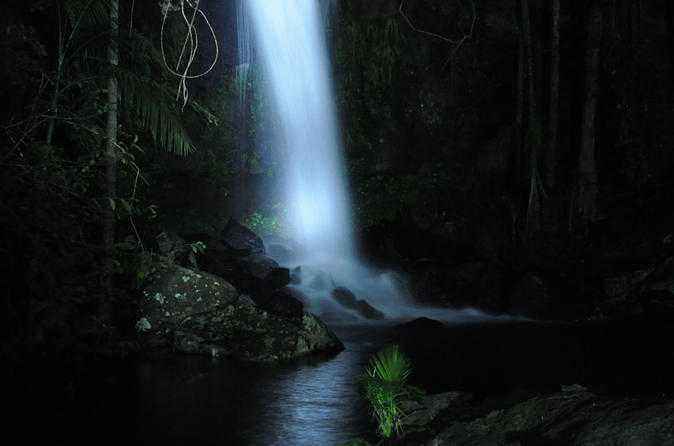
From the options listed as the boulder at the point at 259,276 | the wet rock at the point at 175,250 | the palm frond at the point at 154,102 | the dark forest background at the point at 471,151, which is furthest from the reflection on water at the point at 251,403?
the wet rock at the point at 175,250

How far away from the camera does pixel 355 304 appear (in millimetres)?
13438

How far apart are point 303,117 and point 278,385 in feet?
45.4

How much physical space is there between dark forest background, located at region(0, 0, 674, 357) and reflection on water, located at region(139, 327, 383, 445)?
2461mm

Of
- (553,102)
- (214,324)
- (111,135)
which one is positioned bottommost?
(214,324)

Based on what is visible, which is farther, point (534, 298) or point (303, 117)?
point (303, 117)

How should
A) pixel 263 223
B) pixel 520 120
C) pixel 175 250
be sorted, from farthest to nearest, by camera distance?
1. pixel 263 223
2. pixel 520 120
3. pixel 175 250

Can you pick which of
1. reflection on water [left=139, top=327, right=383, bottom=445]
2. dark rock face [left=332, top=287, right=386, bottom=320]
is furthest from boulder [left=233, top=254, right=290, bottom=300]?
reflection on water [left=139, top=327, right=383, bottom=445]

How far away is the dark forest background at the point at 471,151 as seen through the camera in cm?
1329

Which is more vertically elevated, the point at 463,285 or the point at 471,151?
the point at 471,151

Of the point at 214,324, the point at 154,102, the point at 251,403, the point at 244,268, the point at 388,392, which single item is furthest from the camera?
the point at 244,268

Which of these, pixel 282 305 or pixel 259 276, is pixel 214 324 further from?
pixel 259 276

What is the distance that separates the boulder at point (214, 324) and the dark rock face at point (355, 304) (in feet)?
10.6

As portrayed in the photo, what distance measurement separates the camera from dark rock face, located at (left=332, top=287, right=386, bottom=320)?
1303cm

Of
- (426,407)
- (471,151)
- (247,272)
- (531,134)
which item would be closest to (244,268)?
(247,272)
